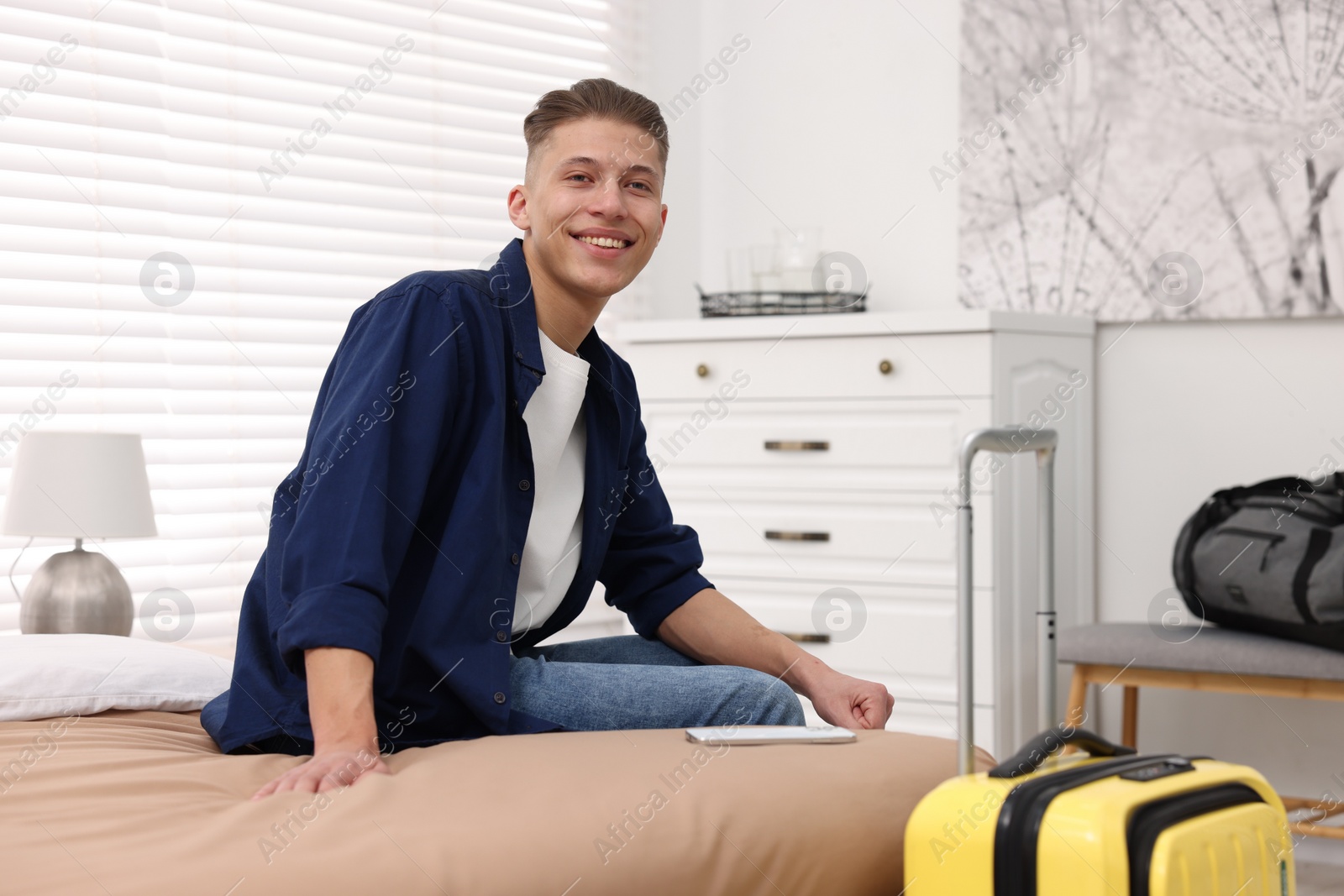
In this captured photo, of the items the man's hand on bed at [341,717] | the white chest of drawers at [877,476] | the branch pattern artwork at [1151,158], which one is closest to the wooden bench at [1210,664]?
the white chest of drawers at [877,476]

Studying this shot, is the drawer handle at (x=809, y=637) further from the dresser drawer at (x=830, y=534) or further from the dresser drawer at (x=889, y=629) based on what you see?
the dresser drawer at (x=830, y=534)

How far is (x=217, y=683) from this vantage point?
1.68m

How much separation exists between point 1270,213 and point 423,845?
2720mm

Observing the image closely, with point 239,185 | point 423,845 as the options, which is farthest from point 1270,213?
point 423,845

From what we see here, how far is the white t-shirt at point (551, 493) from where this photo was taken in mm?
1622

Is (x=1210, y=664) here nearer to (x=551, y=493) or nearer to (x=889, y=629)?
(x=889, y=629)

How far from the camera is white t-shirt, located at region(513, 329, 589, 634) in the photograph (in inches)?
63.9

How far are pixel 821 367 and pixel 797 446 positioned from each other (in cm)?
18

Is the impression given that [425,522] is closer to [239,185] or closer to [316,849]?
[316,849]

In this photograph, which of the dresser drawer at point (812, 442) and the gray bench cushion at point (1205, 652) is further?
the dresser drawer at point (812, 442)

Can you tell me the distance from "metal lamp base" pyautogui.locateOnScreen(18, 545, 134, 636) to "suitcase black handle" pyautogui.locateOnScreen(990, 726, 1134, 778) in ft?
5.74

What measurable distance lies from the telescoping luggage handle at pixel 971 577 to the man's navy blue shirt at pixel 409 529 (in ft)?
1.50

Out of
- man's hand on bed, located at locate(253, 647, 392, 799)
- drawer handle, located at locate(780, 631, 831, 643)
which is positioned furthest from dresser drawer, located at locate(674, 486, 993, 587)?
man's hand on bed, located at locate(253, 647, 392, 799)

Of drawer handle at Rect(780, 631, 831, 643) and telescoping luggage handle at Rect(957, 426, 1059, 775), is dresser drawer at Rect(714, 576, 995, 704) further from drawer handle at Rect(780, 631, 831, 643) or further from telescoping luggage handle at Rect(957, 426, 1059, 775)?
telescoping luggage handle at Rect(957, 426, 1059, 775)
